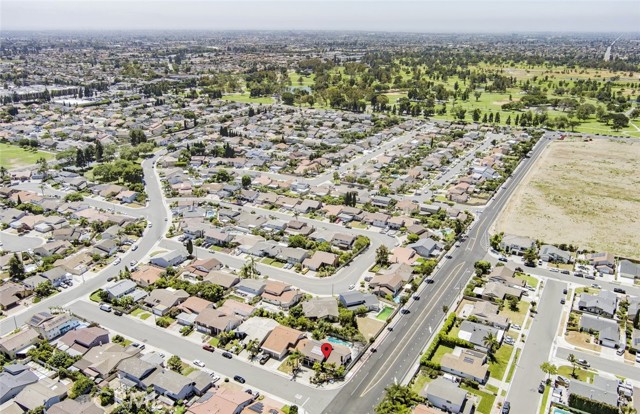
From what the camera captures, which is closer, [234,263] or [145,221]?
[234,263]

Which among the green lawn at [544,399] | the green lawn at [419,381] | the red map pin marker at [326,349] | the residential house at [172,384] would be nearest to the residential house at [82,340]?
the residential house at [172,384]

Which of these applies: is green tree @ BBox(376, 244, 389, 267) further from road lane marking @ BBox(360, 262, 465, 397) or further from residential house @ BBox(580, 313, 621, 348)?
residential house @ BBox(580, 313, 621, 348)

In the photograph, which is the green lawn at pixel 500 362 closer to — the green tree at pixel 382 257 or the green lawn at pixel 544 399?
the green lawn at pixel 544 399

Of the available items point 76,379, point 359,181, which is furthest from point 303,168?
point 76,379

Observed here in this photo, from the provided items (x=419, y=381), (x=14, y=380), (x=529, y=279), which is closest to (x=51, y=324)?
(x=14, y=380)

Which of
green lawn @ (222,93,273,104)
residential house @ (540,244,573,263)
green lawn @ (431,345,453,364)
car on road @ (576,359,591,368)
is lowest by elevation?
green lawn @ (431,345,453,364)

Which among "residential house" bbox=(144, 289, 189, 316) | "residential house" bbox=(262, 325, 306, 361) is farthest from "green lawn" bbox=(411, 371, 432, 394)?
"residential house" bbox=(144, 289, 189, 316)

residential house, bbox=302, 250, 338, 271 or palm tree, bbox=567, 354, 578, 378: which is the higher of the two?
residential house, bbox=302, 250, 338, 271

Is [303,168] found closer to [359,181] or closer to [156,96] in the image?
[359,181]

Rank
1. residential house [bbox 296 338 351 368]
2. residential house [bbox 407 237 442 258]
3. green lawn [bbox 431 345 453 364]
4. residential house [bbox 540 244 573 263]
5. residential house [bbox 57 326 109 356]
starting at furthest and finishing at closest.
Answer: residential house [bbox 407 237 442 258], residential house [bbox 540 244 573 263], green lawn [bbox 431 345 453 364], residential house [bbox 57 326 109 356], residential house [bbox 296 338 351 368]
